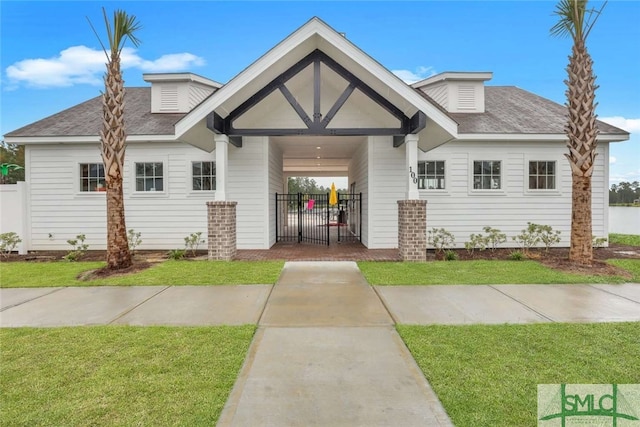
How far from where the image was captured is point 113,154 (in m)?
7.19

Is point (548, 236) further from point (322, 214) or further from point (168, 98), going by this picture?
point (168, 98)

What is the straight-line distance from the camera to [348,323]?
4082 millimetres

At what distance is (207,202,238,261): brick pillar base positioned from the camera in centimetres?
816

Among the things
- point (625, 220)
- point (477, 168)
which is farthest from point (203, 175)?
point (625, 220)

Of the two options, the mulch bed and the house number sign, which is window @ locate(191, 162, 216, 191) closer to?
the mulch bed

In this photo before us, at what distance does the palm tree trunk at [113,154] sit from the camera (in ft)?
23.6

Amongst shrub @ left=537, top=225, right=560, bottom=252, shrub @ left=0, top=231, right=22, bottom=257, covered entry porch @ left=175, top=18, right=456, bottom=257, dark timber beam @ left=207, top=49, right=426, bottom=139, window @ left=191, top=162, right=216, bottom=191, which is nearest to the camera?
covered entry porch @ left=175, top=18, right=456, bottom=257

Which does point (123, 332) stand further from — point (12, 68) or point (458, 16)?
point (12, 68)

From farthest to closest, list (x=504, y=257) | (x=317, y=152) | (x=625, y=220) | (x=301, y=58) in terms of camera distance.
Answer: (x=625, y=220) < (x=317, y=152) < (x=504, y=257) < (x=301, y=58)

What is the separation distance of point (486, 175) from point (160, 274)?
400 inches

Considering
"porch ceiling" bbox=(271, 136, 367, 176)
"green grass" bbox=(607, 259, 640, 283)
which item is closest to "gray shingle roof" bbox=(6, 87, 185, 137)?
"porch ceiling" bbox=(271, 136, 367, 176)

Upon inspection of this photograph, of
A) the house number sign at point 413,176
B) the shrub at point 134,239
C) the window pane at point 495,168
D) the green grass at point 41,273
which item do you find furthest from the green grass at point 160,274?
the window pane at point 495,168

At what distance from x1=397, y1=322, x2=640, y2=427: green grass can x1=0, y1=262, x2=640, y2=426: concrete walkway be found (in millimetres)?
193

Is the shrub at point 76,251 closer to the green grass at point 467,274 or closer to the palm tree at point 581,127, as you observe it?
the green grass at point 467,274
